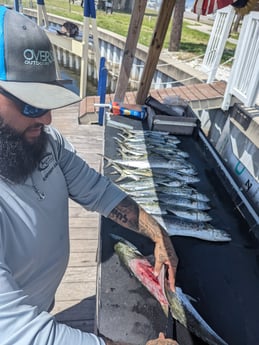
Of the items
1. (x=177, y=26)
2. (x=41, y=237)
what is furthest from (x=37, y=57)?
(x=177, y=26)

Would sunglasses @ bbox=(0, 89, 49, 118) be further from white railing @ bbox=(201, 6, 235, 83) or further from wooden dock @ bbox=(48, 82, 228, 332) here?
white railing @ bbox=(201, 6, 235, 83)

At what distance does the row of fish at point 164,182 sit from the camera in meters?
2.40

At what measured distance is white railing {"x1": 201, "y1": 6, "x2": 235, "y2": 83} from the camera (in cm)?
670

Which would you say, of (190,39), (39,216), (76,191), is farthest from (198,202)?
(190,39)

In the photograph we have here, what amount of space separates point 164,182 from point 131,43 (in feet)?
8.88

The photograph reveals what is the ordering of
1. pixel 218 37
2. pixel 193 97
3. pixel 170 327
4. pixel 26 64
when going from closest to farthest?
pixel 26 64
pixel 170 327
pixel 193 97
pixel 218 37

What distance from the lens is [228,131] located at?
245 inches

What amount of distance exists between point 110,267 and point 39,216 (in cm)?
68

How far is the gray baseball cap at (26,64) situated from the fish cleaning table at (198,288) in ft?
3.59

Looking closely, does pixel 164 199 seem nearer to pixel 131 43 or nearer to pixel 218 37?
pixel 131 43

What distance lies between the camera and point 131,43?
4.70 m

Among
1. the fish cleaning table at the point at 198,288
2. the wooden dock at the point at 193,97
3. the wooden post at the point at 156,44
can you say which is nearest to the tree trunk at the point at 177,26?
the wooden dock at the point at 193,97

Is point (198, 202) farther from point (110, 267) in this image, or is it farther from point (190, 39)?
point (190, 39)

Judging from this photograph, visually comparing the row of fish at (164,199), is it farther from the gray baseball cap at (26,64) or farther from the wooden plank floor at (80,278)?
the gray baseball cap at (26,64)
